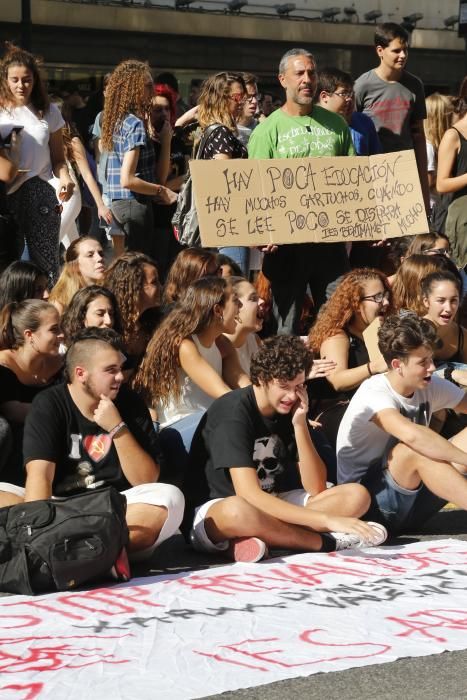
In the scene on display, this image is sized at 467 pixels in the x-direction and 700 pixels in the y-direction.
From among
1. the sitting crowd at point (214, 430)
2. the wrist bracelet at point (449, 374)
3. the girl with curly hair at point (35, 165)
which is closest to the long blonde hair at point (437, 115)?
the girl with curly hair at point (35, 165)

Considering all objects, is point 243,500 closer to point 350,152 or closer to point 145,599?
point 145,599

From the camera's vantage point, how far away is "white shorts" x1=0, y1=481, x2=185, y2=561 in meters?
5.24

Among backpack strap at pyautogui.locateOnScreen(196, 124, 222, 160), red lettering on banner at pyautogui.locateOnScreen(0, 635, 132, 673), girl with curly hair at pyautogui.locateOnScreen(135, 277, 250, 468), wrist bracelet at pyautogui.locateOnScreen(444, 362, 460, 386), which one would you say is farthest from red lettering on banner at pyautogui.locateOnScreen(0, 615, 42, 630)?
backpack strap at pyautogui.locateOnScreen(196, 124, 222, 160)

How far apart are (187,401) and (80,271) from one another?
1303mm


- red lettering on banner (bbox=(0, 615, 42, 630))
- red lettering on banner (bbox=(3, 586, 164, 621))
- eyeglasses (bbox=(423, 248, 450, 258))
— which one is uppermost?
eyeglasses (bbox=(423, 248, 450, 258))

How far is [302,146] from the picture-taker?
7.88 m

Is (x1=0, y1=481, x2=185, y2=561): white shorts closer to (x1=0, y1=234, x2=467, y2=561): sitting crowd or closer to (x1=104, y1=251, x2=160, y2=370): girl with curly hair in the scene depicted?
(x1=0, y1=234, x2=467, y2=561): sitting crowd

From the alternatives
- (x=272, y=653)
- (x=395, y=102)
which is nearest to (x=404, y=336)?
(x=272, y=653)

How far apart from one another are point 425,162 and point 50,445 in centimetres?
444

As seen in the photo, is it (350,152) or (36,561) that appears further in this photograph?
(350,152)

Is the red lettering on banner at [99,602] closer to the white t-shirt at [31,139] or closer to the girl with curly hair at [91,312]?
the girl with curly hair at [91,312]

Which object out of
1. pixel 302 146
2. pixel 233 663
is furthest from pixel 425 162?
pixel 233 663

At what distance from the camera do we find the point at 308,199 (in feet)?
26.0

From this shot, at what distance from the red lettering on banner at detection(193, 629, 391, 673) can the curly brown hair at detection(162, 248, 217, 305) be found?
331 centimetres
